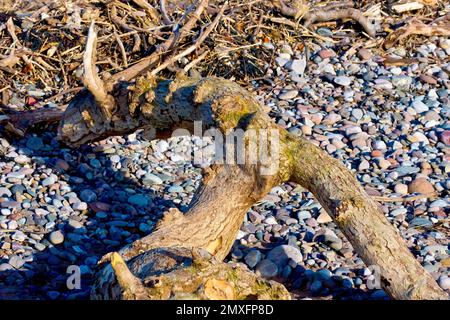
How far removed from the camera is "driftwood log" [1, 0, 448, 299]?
3.98 metres

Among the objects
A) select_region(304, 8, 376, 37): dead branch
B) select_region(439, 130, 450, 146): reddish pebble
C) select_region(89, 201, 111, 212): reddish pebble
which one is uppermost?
select_region(89, 201, 111, 212): reddish pebble

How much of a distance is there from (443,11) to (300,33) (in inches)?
64.1

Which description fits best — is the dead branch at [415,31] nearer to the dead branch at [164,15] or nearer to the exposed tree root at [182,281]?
the dead branch at [164,15]

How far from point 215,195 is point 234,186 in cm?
12

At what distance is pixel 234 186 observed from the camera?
4.92 m

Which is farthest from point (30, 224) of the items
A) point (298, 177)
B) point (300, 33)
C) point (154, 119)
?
point (300, 33)

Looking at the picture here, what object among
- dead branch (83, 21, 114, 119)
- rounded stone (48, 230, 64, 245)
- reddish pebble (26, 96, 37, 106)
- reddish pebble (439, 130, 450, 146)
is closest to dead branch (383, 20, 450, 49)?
reddish pebble (439, 130, 450, 146)

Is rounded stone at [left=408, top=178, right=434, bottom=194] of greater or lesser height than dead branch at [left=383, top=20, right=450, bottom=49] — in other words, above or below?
above

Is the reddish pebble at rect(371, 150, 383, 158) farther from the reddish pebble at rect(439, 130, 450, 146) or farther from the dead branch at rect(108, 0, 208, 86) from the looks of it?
the dead branch at rect(108, 0, 208, 86)

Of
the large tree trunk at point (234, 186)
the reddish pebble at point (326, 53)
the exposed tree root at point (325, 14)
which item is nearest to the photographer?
the large tree trunk at point (234, 186)

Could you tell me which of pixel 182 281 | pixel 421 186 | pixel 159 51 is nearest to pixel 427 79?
pixel 421 186

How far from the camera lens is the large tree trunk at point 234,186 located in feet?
14.5

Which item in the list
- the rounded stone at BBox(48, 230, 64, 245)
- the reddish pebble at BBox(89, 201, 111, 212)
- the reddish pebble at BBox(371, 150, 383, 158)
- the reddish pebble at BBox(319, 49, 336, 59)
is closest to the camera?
the rounded stone at BBox(48, 230, 64, 245)

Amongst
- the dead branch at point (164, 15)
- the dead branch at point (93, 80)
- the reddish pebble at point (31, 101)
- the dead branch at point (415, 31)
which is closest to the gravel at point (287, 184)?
the dead branch at point (415, 31)
